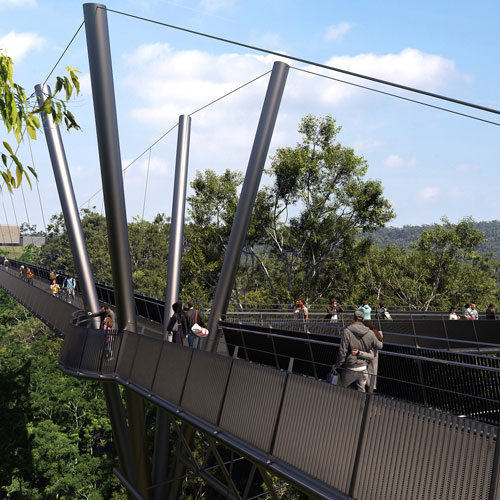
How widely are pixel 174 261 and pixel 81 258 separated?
3262 millimetres

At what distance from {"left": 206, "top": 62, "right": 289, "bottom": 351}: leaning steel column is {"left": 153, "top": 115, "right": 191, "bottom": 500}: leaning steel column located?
2337 mm

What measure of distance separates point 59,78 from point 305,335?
10.3 m

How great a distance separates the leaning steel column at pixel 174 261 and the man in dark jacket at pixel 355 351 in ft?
28.4

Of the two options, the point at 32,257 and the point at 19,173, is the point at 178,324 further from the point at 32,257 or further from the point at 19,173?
the point at 32,257

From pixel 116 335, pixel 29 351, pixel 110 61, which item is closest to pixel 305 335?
pixel 116 335

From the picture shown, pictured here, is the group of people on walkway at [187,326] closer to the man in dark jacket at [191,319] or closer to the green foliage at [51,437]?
the man in dark jacket at [191,319]

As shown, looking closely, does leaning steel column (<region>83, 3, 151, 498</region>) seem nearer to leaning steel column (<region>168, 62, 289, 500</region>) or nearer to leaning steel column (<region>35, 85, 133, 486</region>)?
leaning steel column (<region>35, 85, 133, 486</region>)

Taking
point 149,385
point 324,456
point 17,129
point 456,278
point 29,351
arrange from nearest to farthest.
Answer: point 17,129, point 324,456, point 149,385, point 456,278, point 29,351

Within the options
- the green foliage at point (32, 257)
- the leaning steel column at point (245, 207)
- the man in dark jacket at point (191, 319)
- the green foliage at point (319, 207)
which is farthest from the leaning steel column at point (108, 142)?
the green foliage at point (32, 257)

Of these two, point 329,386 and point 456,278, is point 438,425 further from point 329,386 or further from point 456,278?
point 456,278

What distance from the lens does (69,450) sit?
42.5m

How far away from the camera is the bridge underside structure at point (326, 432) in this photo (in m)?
5.29

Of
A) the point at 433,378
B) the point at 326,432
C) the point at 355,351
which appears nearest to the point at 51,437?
the point at 433,378

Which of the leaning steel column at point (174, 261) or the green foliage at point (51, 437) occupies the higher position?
the leaning steel column at point (174, 261)
